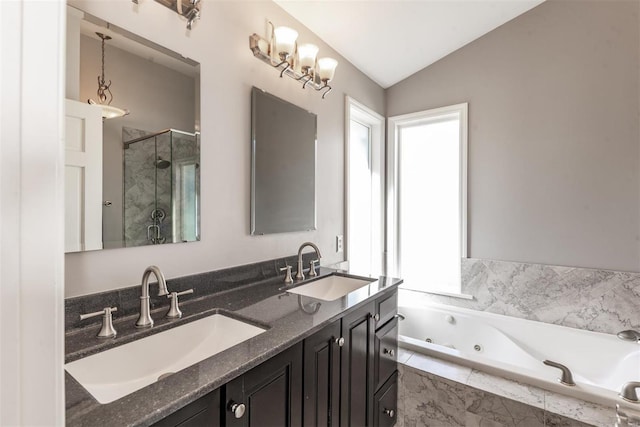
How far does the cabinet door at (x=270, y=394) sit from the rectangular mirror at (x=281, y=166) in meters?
0.81

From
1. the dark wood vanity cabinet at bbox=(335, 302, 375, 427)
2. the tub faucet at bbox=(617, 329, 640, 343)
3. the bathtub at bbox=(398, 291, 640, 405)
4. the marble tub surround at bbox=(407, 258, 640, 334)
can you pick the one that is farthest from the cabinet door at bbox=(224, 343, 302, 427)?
the tub faucet at bbox=(617, 329, 640, 343)

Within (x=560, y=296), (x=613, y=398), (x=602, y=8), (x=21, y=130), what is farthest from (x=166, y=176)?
(x=602, y=8)

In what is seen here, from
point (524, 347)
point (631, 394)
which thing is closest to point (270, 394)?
point (631, 394)

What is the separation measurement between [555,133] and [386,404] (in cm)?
228

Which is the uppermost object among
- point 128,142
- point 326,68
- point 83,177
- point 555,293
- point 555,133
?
point 326,68

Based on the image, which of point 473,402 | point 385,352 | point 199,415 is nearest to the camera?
point 199,415

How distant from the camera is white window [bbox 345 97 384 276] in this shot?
9.28 feet

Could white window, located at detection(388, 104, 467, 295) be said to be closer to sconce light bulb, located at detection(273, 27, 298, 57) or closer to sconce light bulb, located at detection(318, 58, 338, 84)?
sconce light bulb, located at detection(318, 58, 338, 84)

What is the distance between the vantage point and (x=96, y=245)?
1.05m

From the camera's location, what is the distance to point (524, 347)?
230 centimetres

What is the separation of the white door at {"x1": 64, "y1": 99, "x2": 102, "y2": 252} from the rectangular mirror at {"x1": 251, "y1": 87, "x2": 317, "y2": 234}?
2.35 feet

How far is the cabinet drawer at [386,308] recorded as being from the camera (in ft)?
5.21

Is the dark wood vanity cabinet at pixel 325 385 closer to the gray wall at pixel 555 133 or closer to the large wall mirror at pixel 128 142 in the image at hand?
the large wall mirror at pixel 128 142

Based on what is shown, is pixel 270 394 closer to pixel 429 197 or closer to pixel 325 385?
pixel 325 385
